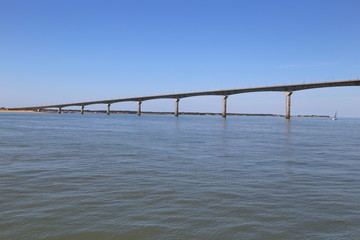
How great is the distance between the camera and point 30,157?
14.4 meters

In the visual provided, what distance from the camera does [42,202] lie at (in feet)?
23.1

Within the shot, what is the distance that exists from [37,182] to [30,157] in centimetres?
604

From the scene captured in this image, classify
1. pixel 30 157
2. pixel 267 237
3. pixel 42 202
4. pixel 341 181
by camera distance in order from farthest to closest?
1. pixel 30 157
2. pixel 341 181
3. pixel 42 202
4. pixel 267 237

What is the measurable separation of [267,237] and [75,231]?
3.64 metres

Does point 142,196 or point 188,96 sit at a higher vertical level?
point 188,96

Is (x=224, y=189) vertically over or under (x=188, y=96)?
under

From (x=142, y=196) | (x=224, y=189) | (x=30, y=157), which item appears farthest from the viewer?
(x=30, y=157)

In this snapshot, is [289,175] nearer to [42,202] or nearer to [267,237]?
[267,237]

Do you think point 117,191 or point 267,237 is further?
point 117,191

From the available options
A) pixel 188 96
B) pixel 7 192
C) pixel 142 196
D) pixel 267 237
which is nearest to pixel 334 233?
pixel 267 237

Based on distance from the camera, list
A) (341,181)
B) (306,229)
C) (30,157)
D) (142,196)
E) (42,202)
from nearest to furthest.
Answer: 1. (306,229)
2. (42,202)
3. (142,196)
4. (341,181)
5. (30,157)

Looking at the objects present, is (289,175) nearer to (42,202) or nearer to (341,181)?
(341,181)

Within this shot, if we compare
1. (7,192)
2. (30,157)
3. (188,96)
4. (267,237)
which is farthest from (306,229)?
(188,96)

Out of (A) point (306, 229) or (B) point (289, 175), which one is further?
(B) point (289, 175)
